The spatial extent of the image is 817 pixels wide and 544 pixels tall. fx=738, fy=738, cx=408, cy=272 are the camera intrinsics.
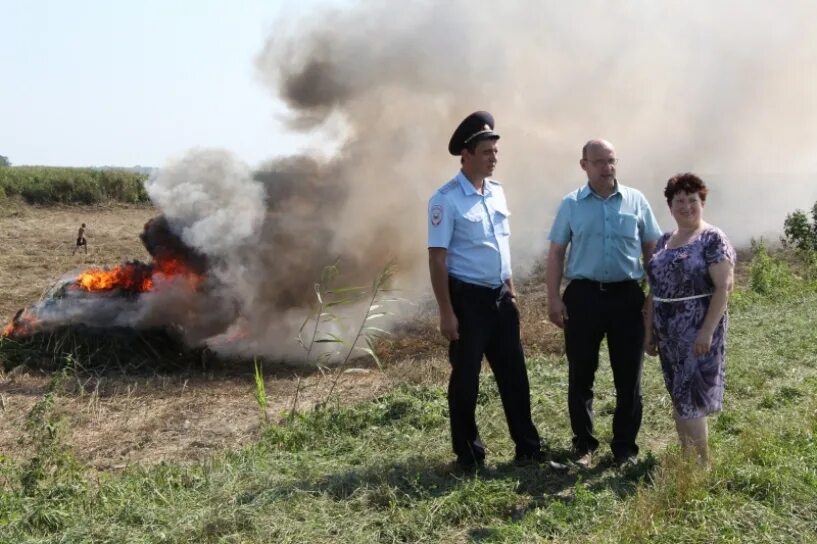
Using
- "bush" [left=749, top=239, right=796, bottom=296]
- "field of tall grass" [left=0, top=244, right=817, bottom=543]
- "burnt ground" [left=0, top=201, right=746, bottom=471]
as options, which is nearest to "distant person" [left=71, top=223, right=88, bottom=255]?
"burnt ground" [left=0, top=201, right=746, bottom=471]

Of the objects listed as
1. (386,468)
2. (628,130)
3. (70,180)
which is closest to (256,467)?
(386,468)

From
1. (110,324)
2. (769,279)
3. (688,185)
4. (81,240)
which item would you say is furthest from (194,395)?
(81,240)

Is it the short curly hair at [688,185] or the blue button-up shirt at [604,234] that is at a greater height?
the short curly hair at [688,185]

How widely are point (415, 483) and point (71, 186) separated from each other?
98.5 ft

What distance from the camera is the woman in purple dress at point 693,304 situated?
4.00 m

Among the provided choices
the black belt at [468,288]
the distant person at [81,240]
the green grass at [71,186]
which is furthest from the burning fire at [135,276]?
the green grass at [71,186]

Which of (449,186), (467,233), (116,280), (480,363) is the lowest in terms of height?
(116,280)

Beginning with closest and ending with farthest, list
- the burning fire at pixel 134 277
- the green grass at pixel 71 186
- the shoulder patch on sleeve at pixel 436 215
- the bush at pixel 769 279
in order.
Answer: the shoulder patch on sleeve at pixel 436 215 → the burning fire at pixel 134 277 → the bush at pixel 769 279 → the green grass at pixel 71 186

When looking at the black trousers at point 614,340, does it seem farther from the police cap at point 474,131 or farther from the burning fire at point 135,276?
the burning fire at point 135,276

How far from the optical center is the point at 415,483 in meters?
4.18

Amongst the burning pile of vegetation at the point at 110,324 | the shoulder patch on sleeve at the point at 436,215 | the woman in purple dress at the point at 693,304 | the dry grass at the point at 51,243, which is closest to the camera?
the woman in purple dress at the point at 693,304

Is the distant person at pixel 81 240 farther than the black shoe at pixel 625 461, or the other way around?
the distant person at pixel 81 240

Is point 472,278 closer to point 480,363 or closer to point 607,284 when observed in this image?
point 480,363

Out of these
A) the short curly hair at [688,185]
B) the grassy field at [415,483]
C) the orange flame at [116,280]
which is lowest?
the grassy field at [415,483]
